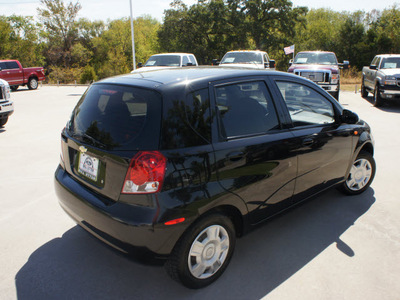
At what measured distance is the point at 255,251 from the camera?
3.33 metres

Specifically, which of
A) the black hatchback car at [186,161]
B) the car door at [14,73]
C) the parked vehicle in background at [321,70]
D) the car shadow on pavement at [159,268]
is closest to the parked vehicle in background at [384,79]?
the parked vehicle in background at [321,70]

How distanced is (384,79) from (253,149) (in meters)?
11.6

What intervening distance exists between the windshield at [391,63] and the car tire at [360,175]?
10771 millimetres

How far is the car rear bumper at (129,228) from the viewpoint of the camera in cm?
237

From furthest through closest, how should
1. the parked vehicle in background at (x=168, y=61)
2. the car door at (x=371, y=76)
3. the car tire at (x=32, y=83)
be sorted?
the car tire at (x=32, y=83), the parked vehicle in background at (x=168, y=61), the car door at (x=371, y=76)

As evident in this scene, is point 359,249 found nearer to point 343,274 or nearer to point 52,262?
point 343,274

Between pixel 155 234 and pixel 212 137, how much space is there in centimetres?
87

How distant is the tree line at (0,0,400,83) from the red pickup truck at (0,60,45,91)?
65.2 ft

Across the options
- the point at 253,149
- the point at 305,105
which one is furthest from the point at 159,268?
the point at 305,105

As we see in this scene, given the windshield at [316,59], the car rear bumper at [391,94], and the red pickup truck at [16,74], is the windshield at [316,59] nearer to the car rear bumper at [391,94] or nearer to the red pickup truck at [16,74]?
the car rear bumper at [391,94]

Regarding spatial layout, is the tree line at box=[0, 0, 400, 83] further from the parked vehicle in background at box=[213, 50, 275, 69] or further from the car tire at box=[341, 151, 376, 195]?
the car tire at box=[341, 151, 376, 195]

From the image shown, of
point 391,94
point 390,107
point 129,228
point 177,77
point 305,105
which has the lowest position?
point 390,107

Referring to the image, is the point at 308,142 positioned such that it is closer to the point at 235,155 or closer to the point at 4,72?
the point at 235,155

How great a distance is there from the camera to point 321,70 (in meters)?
13.3
